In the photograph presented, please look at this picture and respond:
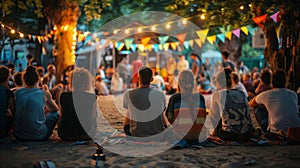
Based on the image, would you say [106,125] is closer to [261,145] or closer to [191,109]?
[191,109]

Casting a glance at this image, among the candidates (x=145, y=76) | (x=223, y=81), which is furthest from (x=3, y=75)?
(x=223, y=81)

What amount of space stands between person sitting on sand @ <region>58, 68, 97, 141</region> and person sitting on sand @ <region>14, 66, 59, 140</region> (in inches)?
12.3

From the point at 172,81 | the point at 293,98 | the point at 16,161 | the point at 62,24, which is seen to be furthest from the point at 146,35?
the point at 16,161

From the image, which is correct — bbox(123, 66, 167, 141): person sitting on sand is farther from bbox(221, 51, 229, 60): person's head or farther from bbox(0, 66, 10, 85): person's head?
bbox(221, 51, 229, 60): person's head

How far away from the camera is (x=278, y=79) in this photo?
5.98 metres

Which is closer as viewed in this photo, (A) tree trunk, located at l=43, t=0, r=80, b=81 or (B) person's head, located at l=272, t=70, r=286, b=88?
(B) person's head, located at l=272, t=70, r=286, b=88

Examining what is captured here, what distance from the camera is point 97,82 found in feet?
55.7

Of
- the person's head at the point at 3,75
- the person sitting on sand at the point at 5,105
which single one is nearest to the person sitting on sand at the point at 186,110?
the person sitting on sand at the point at 5,105

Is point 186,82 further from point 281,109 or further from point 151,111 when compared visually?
point 281,109

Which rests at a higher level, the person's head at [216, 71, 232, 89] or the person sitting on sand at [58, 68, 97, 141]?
the person's head at [216, 71, 232, 89]

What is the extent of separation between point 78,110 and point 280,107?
122 inches

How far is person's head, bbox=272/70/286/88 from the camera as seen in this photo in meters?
5.95

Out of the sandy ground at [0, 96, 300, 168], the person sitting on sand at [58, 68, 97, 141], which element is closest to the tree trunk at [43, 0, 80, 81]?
the person sitting on sand at [58, 68, 97, 141]

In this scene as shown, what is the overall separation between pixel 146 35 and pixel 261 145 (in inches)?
553
